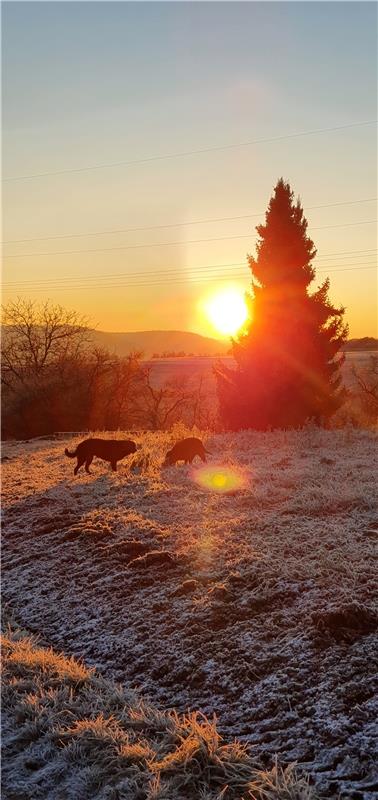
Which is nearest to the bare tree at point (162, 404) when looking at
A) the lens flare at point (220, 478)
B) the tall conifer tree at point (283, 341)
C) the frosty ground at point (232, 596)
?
the tall conifer tree at point (283, 341)

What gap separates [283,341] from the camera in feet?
76.8

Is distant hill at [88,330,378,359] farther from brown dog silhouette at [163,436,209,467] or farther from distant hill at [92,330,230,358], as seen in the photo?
brown dog silhouette at [163,436,209,467]

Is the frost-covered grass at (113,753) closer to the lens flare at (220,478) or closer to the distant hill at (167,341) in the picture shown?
the lens flare at (220,478)

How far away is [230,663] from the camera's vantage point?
4680 mm

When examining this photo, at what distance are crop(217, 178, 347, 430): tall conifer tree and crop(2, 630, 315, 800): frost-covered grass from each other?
19.1m

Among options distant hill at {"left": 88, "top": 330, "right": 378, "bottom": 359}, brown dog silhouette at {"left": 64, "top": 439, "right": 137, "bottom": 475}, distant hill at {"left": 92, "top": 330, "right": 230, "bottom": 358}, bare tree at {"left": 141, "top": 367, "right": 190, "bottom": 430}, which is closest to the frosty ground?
brown dog silhouette at {"left": 64, "top": 439, "right": 137, "bottom": 475}

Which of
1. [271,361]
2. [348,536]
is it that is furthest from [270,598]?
[271,361]

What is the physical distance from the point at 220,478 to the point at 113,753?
7328mm

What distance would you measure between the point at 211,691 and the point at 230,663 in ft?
1.08

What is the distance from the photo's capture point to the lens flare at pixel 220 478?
9.88 m

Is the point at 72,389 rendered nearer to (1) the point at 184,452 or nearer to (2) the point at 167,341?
(1) the point at 184,452

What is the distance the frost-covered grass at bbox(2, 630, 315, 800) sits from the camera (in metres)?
3.18

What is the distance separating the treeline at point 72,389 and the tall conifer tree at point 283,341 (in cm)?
353

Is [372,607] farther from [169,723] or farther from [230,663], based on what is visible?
[169,723]
